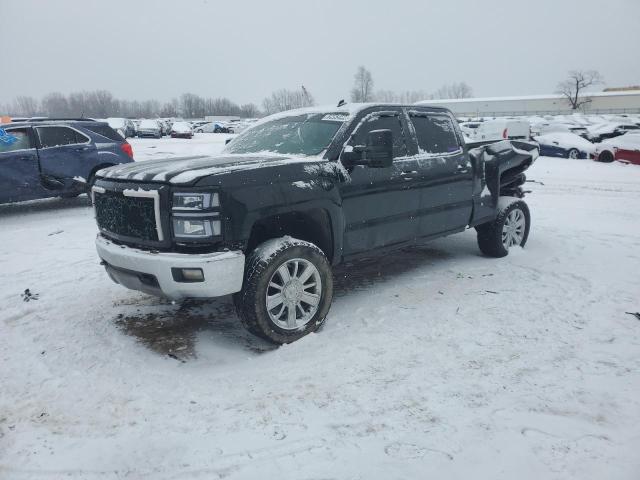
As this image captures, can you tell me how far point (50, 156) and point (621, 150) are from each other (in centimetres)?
1769

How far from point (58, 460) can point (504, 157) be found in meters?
5.55

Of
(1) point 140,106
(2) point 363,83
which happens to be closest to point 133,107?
(1) point 140,106

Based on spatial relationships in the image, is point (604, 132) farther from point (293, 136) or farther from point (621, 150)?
point (293, 136)

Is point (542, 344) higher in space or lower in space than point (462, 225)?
lower

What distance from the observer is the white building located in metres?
88.9

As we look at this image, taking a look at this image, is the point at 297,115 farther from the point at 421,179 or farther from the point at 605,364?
the point at 605,364

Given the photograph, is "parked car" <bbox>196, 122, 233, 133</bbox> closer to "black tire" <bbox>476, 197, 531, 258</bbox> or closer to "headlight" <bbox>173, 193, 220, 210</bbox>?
"black tire" <bbox>476, 197, 531, 258</bbox>

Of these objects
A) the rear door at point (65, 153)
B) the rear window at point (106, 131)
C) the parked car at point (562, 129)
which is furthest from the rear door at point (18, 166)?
the parked car at point (562, 129)

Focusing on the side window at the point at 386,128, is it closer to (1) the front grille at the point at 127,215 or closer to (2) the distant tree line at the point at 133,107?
(1) the front grille at the point at 127,215

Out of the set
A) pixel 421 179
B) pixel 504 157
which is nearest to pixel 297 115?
pixel 421 179

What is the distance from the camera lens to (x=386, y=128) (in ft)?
15.4

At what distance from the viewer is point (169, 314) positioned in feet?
14.6

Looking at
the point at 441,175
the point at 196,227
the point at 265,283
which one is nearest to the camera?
the point at 196,227

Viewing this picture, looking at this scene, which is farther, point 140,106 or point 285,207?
point 140,106
